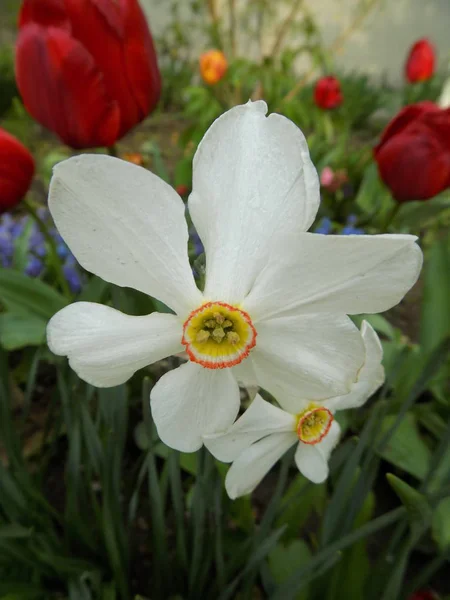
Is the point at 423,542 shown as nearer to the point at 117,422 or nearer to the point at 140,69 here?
the point at 117,422

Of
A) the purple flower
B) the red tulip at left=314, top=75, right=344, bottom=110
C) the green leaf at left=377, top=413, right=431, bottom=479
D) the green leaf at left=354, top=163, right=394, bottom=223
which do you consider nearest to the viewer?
the green leaf at left=377, top=413, right=431, bottom=479

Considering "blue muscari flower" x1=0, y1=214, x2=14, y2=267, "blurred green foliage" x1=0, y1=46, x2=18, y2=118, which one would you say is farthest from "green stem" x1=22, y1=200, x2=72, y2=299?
"blurred green foliage" x1=0, y1=46, x2=18, y2=118

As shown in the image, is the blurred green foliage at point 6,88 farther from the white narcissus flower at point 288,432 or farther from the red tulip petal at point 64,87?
the white narcissus flower at point 288,432

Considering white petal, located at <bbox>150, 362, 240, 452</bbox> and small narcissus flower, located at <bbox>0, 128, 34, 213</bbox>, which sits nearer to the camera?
white petal, located at <bbox>150, 362, 240, 452</bbox>

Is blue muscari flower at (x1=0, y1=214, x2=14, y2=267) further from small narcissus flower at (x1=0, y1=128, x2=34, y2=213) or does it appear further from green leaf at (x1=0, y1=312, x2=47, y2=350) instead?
small narcissus flower at (x1=0, y1=128, x2=34, y2=213)

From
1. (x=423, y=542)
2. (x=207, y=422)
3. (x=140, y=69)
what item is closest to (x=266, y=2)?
(x=140, y=69)

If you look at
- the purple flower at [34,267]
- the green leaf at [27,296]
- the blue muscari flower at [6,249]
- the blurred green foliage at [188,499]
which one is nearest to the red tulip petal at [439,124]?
the blurred green foliage at [188,499]
